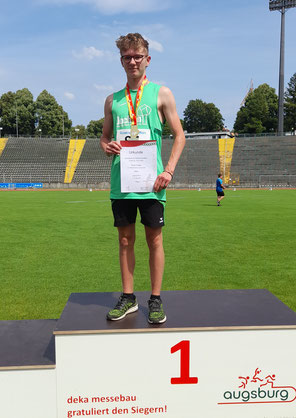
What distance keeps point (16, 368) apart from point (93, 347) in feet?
1.50

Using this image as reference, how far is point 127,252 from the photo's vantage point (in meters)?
2.87

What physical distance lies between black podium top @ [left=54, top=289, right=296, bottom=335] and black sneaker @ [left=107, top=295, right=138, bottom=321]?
0.04 metres

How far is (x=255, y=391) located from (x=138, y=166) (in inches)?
64.5

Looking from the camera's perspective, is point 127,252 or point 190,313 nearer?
point 190,313

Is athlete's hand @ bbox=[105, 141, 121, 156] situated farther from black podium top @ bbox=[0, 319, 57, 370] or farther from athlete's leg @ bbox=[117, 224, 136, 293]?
black podium top @ bbox=[0, 319, 57, 370]

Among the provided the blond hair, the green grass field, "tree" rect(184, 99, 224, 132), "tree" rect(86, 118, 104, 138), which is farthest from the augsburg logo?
"tree" rect(86, 118, 104, 138)

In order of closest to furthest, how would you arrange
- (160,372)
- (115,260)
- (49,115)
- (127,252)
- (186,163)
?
(160,372), (127,252), (115,260), (186,163), (49,115)

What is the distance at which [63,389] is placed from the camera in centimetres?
223

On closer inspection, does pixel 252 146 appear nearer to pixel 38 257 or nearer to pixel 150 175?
pixel 38 257

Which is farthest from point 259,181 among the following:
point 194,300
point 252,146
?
point 194,300

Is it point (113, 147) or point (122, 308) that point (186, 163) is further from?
point (122, 308)

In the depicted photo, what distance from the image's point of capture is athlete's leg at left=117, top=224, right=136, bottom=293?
2.82m

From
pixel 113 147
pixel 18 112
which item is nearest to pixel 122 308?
pixel 113 147

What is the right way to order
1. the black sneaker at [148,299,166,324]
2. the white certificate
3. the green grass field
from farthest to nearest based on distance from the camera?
the green grass field → the white certificate → the black sneaker at [148,299,166,324]
